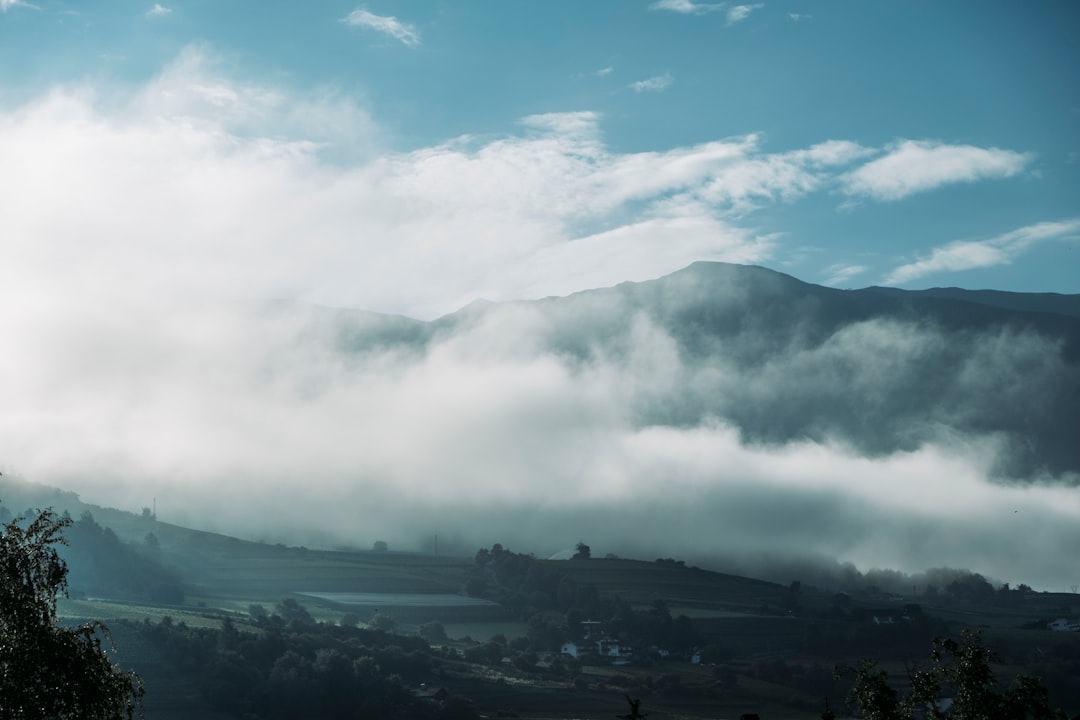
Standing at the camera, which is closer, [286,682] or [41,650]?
[41,650]

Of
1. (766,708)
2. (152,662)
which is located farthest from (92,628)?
(766,708)

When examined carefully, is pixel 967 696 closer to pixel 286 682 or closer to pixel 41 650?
pixel 41 650

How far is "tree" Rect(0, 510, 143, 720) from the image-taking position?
139 feet

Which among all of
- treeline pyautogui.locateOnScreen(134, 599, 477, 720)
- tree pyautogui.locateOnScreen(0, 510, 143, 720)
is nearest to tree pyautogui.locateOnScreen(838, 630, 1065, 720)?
tree pyautogui.locateOnScreen(0, 510, 143, 720)

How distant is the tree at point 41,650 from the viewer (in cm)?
4231

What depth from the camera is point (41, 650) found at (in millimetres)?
43156

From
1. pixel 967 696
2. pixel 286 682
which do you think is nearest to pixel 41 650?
pixel 967 696

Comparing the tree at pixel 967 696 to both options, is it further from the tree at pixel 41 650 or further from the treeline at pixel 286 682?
the treeline at pixel 286 682

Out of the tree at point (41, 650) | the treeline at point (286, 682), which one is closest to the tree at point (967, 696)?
the tree at point (41, 650)

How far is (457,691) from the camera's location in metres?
194

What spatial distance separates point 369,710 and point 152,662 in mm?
35027

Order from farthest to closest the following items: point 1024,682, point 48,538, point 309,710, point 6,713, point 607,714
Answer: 1. point 607,714
2. point 309,710
3. point 1024,682
4. point 48,538
5. point 6,713

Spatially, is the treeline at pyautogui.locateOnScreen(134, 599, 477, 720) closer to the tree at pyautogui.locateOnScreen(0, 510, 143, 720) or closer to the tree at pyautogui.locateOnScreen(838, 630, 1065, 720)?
the tree at pyautogui.locateOnScreen(0, 510, 143, 720)

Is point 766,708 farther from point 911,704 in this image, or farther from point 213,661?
point 911,704
